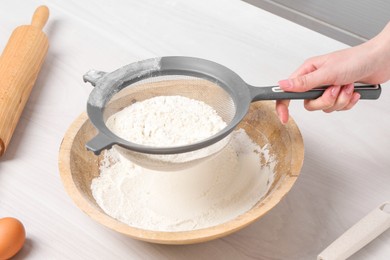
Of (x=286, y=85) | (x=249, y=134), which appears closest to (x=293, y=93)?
(x=286, y=85)

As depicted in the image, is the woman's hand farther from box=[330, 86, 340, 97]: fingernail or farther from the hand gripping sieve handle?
the hand gripping sieve handle

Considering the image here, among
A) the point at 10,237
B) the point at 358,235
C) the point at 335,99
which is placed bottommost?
the point at 10,237

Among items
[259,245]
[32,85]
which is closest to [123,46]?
[32,85]

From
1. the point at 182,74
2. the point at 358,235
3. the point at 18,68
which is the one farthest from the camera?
the point at 18,68

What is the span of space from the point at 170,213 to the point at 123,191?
8cm

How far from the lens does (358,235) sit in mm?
839

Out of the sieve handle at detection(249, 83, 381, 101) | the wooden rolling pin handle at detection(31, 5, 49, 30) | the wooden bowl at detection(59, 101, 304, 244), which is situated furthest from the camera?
the wooden rolling pin handle at detection(31, 5, 49, 30)

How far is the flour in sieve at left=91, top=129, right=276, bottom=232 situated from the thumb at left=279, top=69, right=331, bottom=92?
11 centimetres

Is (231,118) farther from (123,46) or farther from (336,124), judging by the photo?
(123,46)

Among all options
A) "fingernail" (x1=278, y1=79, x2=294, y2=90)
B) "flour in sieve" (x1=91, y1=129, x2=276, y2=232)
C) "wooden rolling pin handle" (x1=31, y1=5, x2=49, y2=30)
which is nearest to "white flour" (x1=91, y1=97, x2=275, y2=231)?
"flour in sieve" (x1=91, y1=129, x2=276, y2=232)

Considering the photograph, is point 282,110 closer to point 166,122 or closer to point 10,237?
point 166,122

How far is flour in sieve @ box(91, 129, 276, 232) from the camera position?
0.88 metres

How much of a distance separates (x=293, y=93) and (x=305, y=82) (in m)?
0.02

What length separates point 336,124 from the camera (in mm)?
1074
